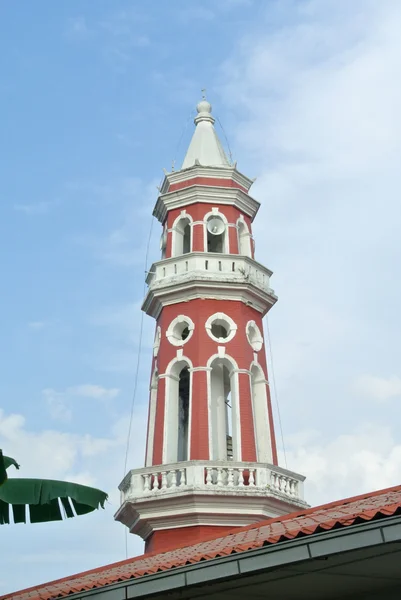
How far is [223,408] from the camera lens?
1975 centimetres

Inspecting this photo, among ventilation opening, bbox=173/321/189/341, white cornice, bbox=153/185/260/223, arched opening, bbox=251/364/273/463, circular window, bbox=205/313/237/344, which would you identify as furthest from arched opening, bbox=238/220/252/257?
arched opening, bbox=251/364/273/463

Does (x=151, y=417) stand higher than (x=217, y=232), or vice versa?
(x=217, y=232)

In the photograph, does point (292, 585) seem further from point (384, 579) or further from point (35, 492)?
point (35, 492)

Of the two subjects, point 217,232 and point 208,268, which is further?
point 217,232

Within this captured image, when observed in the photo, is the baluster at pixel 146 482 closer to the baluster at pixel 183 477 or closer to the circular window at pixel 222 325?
the baluster at pixel 183 477

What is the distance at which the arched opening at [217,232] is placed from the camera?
71.3ft

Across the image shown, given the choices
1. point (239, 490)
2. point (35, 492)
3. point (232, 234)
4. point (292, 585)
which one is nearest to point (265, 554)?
point (292, 585)

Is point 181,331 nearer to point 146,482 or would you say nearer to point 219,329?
point 219,329

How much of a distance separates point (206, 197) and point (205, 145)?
2402 millimetres

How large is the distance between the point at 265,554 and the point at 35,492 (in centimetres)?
450

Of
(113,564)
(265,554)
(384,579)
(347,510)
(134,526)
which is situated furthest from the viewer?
(134,526)

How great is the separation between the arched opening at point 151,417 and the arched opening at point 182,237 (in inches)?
142

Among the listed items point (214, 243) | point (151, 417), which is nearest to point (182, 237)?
point (214, 243)

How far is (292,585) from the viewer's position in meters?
7.90
